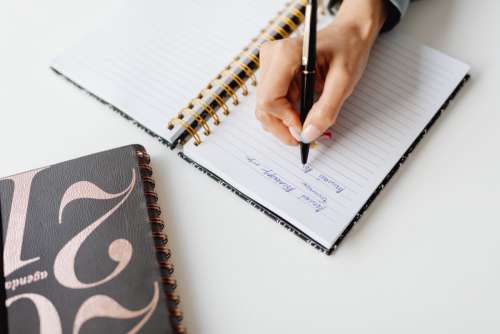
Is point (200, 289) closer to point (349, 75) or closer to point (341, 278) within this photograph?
point (341, 278)

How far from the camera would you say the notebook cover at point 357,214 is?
1.89 ft

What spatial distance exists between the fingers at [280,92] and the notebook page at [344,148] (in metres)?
0.03

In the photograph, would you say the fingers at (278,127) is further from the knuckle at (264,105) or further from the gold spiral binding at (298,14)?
the gold spiral binding at (298,14)

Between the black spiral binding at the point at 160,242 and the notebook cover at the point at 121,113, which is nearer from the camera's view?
the black spiral binding at the point at 160,242

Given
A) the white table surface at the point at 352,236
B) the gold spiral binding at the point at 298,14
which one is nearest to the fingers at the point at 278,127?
the white table surface at the point at 352,236

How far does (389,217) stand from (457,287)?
0.12 metres

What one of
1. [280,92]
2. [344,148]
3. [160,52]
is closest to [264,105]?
[280,92]

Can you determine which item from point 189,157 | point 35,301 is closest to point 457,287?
point 189,157

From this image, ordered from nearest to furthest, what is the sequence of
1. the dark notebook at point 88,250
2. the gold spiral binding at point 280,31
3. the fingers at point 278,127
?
the dark notebook at point 88,250 < the fingers at point 278,127 < the gold spiral binding at point 280,31

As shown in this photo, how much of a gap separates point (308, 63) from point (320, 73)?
0.31ft

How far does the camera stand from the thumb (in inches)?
22.7

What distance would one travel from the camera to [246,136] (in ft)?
2.11

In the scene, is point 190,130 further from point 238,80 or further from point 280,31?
point 280,31

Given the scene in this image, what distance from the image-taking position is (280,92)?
60cm
